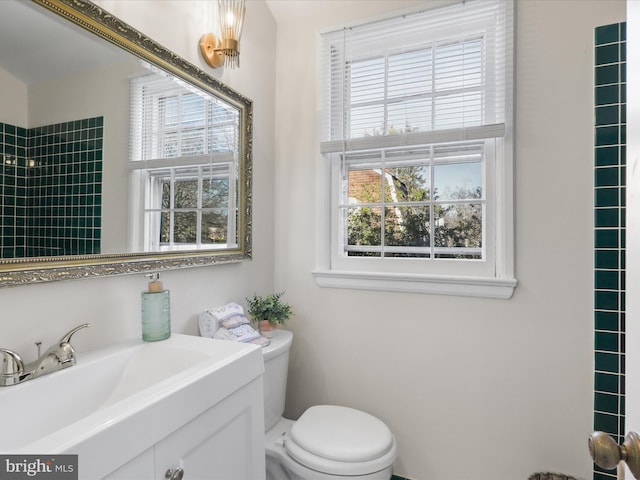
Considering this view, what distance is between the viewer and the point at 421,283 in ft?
5.50

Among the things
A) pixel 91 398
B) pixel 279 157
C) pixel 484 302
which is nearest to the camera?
pixel 91 398

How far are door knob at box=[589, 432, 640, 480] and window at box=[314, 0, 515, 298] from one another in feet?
3.59

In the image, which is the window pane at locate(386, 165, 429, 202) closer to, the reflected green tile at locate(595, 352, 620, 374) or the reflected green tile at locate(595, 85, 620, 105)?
the reflected green tile at locate(595, 85, 620, 105)

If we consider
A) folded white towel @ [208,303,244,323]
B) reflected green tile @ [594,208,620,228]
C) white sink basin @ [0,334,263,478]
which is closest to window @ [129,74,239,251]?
folded white towel @ [208,303,244,323]

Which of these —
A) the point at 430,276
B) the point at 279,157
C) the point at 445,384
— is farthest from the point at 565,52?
the point at 445,384

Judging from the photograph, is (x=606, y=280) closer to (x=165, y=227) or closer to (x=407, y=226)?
(x=407, y=226)

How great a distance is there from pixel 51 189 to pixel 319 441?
117 centimetres

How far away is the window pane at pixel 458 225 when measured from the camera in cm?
167

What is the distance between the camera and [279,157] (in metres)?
1.99

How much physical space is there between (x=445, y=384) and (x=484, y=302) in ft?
Answer: 1.32

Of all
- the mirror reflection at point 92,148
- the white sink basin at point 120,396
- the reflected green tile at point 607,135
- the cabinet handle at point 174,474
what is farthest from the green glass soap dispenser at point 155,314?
the reflected green tile at point 607,135

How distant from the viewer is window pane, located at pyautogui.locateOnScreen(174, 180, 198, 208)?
136 cm

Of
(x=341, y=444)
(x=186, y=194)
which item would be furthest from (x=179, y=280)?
(x=341, y=444)

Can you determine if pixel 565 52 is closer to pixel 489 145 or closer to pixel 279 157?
pixel 489 145
